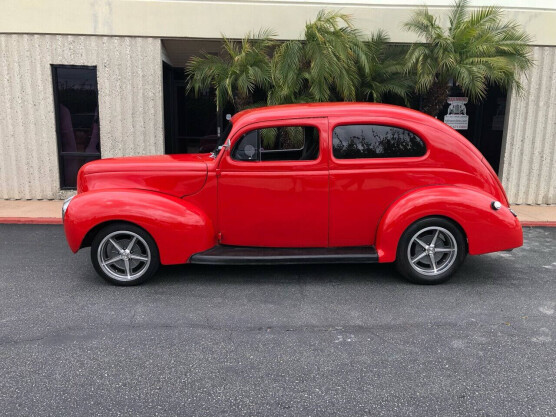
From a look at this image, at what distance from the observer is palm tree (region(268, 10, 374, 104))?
7398 millimetres

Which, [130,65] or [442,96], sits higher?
[130,65]

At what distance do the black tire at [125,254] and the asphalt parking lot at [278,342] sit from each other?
0.15 metres

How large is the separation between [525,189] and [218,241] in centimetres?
735

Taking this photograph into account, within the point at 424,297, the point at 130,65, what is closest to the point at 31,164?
the point at 130,65

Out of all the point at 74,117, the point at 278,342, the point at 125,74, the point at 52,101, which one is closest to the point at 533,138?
the point at 278,342

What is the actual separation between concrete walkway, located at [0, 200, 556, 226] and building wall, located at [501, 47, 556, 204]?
394mm

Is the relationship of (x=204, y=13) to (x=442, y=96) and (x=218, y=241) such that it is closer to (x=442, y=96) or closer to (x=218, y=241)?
(x=442, y=96)

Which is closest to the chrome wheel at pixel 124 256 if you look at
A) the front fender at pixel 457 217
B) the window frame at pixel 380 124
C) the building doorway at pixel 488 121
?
the window frame at pixel 380 124

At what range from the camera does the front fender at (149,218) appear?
4.71 m

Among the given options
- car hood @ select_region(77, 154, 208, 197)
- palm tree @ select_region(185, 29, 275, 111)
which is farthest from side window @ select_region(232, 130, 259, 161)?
palm tree @ select_region(185, 29, 275, 111)

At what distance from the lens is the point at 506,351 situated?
3.57 metres

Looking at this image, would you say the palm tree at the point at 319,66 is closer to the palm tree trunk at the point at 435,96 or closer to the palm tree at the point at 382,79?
the palm tree at the point at 382,79

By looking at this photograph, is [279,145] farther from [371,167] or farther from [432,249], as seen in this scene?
[432,249]

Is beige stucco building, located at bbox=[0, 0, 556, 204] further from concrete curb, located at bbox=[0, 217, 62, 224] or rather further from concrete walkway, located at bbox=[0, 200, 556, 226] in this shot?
concrete curb, located at bbox=[0, 217, 62, 224]
